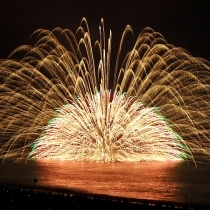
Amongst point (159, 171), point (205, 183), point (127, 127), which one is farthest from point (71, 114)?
point (205, 183)

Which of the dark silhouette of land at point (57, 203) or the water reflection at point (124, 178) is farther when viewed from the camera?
the water reflection at point (124, 178)

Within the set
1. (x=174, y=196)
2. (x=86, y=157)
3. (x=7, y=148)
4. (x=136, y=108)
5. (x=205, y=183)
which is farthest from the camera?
(x=7, y=148)

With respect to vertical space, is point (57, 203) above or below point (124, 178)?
below

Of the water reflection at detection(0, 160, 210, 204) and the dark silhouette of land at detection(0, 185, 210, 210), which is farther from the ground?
the water reflection at detection(0, 160, 210, 204)

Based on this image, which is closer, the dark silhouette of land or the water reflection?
the dark silhouette of land

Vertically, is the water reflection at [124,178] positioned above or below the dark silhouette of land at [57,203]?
above

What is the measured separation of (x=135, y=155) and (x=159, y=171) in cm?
914

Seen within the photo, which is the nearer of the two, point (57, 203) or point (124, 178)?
point (57, 203)

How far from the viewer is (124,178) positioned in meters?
48.5

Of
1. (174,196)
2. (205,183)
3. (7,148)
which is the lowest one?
(174,196)

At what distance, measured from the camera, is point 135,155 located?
63188 millimetres

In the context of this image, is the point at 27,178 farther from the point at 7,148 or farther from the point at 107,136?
the point at 7,148

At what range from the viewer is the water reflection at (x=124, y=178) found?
132ft

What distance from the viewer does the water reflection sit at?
40.2 m
